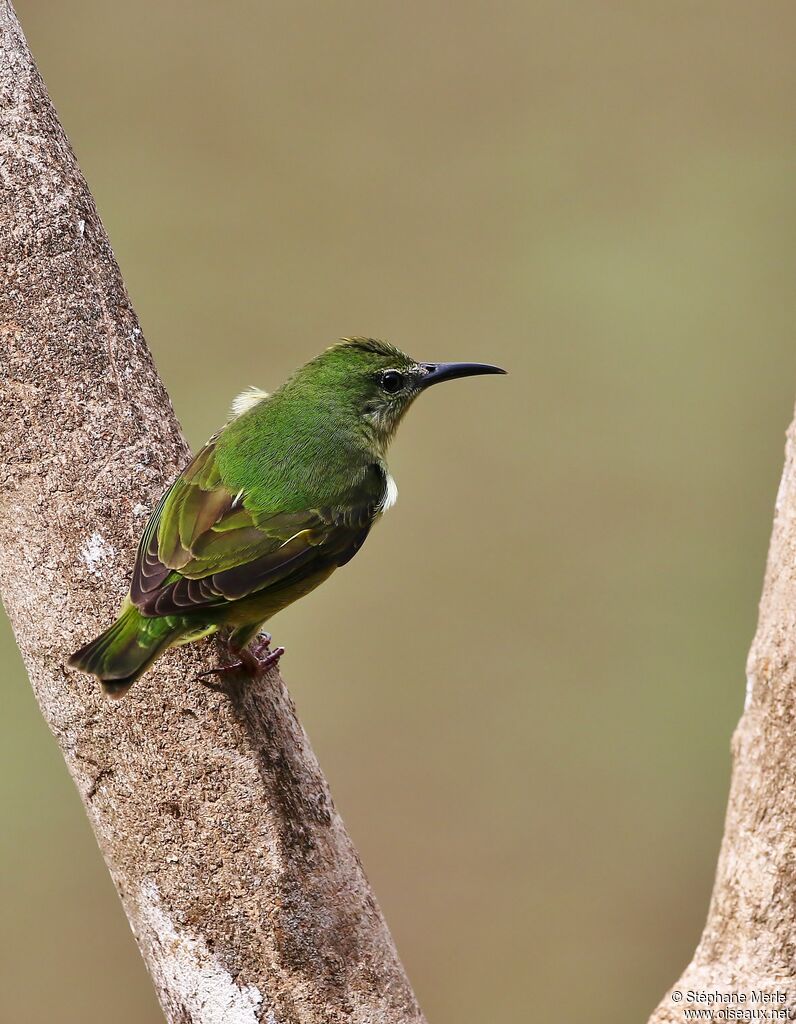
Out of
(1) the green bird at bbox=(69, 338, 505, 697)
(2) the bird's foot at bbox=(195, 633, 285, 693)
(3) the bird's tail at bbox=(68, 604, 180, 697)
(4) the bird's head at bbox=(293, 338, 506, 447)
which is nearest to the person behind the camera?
(3) the bird's tail at bbox=(68, 604, 180, 697)

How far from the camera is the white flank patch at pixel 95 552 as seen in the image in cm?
284

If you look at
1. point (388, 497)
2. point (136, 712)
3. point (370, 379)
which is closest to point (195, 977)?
point (136, 712)

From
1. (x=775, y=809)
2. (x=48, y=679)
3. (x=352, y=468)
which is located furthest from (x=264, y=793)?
(x=775, y=809)

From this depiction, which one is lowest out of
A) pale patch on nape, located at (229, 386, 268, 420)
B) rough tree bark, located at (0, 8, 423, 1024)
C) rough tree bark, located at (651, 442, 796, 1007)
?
rough tree bark, located at (651, 442, 796, 1007)

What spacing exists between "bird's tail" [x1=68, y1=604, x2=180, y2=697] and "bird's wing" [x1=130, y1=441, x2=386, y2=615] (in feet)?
0.14

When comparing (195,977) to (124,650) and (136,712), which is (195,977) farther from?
(124,650)

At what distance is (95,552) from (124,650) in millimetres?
338

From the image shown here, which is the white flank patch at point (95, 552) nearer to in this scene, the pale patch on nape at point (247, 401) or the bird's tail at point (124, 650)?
the bird's tail at point (124, 650)

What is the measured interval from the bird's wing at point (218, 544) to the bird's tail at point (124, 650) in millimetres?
42

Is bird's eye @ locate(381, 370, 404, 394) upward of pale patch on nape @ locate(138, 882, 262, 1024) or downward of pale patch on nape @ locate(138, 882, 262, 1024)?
upward

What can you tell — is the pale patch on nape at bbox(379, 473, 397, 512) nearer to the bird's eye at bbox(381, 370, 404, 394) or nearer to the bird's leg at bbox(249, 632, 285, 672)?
the bird's eye at bbox(381, 370, 404, 394)

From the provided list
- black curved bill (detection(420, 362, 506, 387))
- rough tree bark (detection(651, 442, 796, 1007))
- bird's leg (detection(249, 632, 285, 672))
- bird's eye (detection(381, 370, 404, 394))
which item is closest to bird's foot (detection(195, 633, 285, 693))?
bird's leg (detection(249, 632, 285, 672))

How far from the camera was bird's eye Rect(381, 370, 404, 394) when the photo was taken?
11.6 feet

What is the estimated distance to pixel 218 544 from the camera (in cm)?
293
